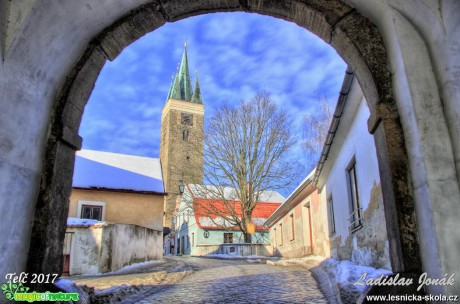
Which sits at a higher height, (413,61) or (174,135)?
(174,135)

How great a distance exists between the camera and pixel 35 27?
126 inches

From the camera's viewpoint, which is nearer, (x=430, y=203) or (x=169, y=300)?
(x=430, y=203)

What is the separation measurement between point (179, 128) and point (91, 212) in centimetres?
3680

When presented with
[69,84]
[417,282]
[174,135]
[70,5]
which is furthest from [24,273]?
[174,135]

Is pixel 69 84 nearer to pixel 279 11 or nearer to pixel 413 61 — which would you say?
pixel 279 11

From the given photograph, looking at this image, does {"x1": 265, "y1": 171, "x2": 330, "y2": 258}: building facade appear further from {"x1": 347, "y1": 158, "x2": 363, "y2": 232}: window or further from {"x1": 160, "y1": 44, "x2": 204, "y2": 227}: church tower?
{"x1": 160, "y1": 44, "x2": 204, "y2": 227}: church tower

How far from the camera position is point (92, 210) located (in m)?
15.2

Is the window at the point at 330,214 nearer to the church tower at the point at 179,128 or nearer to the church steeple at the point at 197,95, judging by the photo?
the church tower at the point at 179,128

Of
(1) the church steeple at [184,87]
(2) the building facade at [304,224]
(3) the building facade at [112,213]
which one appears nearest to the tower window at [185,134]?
(1) the church steeple at [184,87]

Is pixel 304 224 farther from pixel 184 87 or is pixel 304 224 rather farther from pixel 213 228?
pixel 184 87

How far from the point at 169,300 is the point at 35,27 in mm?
3451

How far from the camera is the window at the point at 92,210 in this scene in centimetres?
1505

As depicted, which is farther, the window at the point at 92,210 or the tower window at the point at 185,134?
the tower window at the point at 185,134

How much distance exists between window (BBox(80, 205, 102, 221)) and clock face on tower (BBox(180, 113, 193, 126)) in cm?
3768
